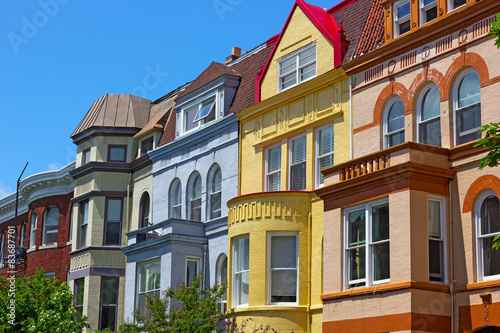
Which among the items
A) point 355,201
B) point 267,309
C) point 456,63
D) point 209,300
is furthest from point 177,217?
point 456,63

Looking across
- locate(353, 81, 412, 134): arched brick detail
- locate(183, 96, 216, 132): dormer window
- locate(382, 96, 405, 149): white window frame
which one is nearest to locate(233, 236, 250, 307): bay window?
locate(353, 81, 412, 134): arched brick detail

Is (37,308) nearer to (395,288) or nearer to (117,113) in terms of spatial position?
(117,113)

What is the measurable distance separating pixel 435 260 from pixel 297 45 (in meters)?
10.5

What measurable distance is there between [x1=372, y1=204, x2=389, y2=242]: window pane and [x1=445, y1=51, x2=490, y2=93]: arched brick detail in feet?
12.0

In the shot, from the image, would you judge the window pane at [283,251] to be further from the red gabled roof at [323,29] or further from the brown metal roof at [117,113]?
the brown metal roof at [117,113]

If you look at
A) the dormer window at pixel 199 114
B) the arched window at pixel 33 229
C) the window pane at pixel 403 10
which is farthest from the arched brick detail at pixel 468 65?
the arched window at pixel 33 229

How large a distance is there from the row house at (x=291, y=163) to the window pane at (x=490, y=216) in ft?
18.3

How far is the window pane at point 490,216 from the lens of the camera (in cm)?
1963

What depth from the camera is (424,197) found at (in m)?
20.2

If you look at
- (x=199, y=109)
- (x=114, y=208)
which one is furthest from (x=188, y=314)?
(x=114, y=208)

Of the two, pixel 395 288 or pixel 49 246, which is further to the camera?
pixel 49 246

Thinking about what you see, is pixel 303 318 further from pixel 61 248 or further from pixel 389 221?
pixel 61 248

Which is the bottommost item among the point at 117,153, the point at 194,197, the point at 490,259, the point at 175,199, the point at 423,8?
the point at 490,259

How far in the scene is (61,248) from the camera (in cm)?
4003
